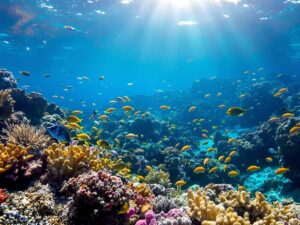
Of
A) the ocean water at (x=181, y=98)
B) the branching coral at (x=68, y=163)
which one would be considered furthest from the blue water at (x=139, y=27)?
the branching coral at (x=68, y=163)

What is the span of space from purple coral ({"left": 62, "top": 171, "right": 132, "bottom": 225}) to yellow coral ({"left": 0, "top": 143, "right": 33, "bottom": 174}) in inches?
65.7

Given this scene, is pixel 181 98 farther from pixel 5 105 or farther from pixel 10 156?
pixel 10 156

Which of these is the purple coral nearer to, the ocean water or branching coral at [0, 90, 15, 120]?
the ocean water

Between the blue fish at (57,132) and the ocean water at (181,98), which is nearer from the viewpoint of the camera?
the blue fish at (57,132)

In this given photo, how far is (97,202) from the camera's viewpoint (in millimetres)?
4230

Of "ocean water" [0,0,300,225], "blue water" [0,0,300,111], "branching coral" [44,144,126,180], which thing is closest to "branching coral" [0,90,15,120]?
"ocean water" [0,0,300,225]

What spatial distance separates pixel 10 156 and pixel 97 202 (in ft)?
7.93

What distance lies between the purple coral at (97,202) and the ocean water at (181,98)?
4.02 ft

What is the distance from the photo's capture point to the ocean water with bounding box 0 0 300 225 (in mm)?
13539

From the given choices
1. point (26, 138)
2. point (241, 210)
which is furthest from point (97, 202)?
point (26, 138)

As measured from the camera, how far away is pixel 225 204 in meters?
5.25

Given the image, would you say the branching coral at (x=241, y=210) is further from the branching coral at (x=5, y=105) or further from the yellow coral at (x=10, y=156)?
the branching coral at (x=5, y=105)

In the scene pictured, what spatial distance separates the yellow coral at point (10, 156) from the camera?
16.7ft

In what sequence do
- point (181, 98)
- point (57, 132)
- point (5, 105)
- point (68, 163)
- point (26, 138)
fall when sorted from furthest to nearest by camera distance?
point (181, 98) → point (5, 105) → point (26, 138) → point (57, 132) → point (68, 163)
